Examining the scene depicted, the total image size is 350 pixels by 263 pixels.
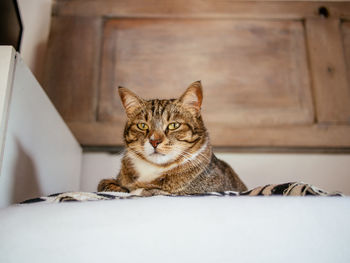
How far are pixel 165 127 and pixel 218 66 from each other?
818 millimetres

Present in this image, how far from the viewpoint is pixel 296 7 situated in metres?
1.90

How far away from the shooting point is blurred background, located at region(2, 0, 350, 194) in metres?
1.65

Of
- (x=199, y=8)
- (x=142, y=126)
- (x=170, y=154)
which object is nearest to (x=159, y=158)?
(x=170, y=154)

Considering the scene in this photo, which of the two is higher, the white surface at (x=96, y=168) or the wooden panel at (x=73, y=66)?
the wooden panel at (x=73, y=66)

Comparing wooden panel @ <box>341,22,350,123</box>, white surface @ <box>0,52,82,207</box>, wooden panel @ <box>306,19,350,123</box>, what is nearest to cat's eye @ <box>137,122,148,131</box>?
white surface @ <box>0,52,82,207</box>

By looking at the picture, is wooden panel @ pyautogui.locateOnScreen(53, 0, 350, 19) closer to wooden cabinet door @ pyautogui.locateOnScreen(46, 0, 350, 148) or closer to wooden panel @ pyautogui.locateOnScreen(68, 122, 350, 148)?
wooden cabinet door @ pyautogui.locateOnScreen(46, 0, 350, 148)

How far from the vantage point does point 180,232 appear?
628 mm

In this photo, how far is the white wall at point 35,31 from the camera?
5.59 ft

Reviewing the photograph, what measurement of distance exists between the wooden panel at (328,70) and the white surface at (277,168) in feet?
0.71

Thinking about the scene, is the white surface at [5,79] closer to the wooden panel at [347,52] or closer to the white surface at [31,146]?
the white surface at [31,146]

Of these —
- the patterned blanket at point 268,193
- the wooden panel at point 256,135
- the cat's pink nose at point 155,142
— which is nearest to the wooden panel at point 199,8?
the wooden panel at point 256,135

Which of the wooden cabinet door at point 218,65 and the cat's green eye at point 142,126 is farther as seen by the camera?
the wooden cabinet door at point 218,65

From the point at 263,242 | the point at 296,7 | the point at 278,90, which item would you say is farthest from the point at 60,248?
the point at 296,7

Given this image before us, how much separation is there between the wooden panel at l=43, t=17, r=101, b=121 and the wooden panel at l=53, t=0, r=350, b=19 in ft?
0.27
